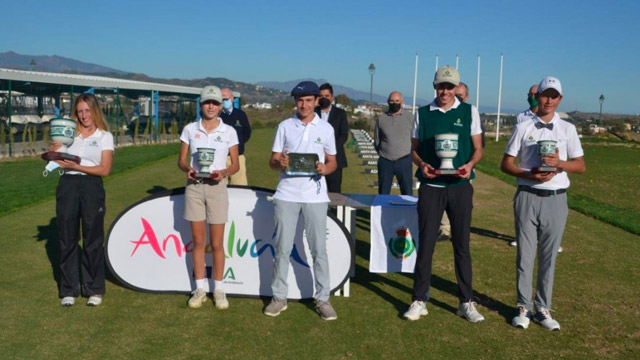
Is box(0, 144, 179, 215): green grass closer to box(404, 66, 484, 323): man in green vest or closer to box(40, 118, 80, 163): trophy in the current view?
box(40, 118, 80, 163): trophy

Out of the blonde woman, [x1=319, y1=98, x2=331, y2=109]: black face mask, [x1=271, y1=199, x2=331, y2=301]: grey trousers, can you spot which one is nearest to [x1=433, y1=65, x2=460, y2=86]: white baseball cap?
[x1=271, y1=199, x2=331, y2=301]: grey trousers

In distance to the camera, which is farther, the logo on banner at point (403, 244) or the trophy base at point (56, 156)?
the logo on banner at point (403, 244)

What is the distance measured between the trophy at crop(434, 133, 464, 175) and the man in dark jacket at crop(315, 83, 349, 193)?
2692 mm

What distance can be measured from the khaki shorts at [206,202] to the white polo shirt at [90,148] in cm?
87

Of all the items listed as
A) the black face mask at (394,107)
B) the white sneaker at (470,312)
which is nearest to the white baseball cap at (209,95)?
the white sneaker at (470,312)

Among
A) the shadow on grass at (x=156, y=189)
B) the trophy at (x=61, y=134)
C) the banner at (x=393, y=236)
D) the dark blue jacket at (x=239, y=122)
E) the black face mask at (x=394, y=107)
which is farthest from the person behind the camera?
the shadow on grass at (x=156, y=189)

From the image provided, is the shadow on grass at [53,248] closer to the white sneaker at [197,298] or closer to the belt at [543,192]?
the white sneaker at [197,298]

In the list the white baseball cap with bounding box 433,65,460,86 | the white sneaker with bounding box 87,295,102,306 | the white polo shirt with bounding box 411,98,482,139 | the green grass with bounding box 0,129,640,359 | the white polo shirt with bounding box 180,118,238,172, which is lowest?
the green grass with bounding box 0,129,640,359

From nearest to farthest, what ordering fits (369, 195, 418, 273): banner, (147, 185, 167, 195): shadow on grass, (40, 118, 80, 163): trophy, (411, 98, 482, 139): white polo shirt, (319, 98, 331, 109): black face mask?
(40, 118, 80, 163): trophy, (411, 98, 482, 139): white polo shirt, (369, 195, 418, 273): banner, (319, 98, 331, 109): black face mask, (147, 185, 167, 195): shadow on grass

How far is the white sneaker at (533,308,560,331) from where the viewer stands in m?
4.89

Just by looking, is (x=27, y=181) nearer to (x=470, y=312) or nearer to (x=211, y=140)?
(x=211, y=140)

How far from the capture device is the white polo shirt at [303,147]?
496 centimetres

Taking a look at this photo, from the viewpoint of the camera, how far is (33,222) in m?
9.11

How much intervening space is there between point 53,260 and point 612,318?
243 inches
